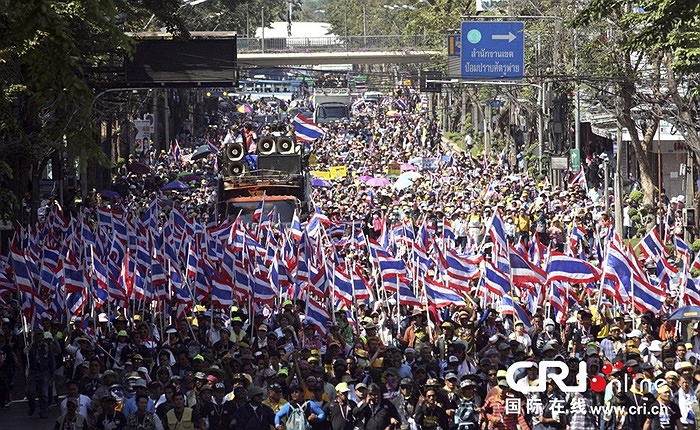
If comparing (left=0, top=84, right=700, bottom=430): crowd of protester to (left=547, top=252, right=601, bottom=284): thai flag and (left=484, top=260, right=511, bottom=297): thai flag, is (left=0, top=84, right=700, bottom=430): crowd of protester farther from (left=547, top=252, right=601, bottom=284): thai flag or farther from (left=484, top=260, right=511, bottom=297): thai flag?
(left=547, top=252, right=601, bottom=284): thai flag

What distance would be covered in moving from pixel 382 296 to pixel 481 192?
21118mm

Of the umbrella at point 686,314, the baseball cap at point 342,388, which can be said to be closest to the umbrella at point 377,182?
the umbrella at point 686,314

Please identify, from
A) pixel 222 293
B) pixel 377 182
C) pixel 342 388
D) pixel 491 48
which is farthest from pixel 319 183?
pixel 342 388

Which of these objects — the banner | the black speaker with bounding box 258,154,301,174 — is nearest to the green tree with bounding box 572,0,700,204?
the black speaker with bounding box 258,154,301,174

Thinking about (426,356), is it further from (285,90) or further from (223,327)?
(285,90)

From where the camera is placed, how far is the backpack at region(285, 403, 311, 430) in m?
14.7

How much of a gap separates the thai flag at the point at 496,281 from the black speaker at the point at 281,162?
15814mm

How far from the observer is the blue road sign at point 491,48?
42594 millimetres

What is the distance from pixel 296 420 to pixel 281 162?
2236 cm

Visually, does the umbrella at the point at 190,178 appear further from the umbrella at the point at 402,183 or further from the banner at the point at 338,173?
the umbrella at the point at 402,183

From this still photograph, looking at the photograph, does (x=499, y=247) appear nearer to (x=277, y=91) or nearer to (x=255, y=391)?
(x=255, y=391)

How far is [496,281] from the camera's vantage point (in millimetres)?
21125

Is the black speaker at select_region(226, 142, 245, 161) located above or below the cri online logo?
above

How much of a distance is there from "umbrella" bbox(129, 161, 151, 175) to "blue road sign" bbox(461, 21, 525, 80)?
1723 cm
